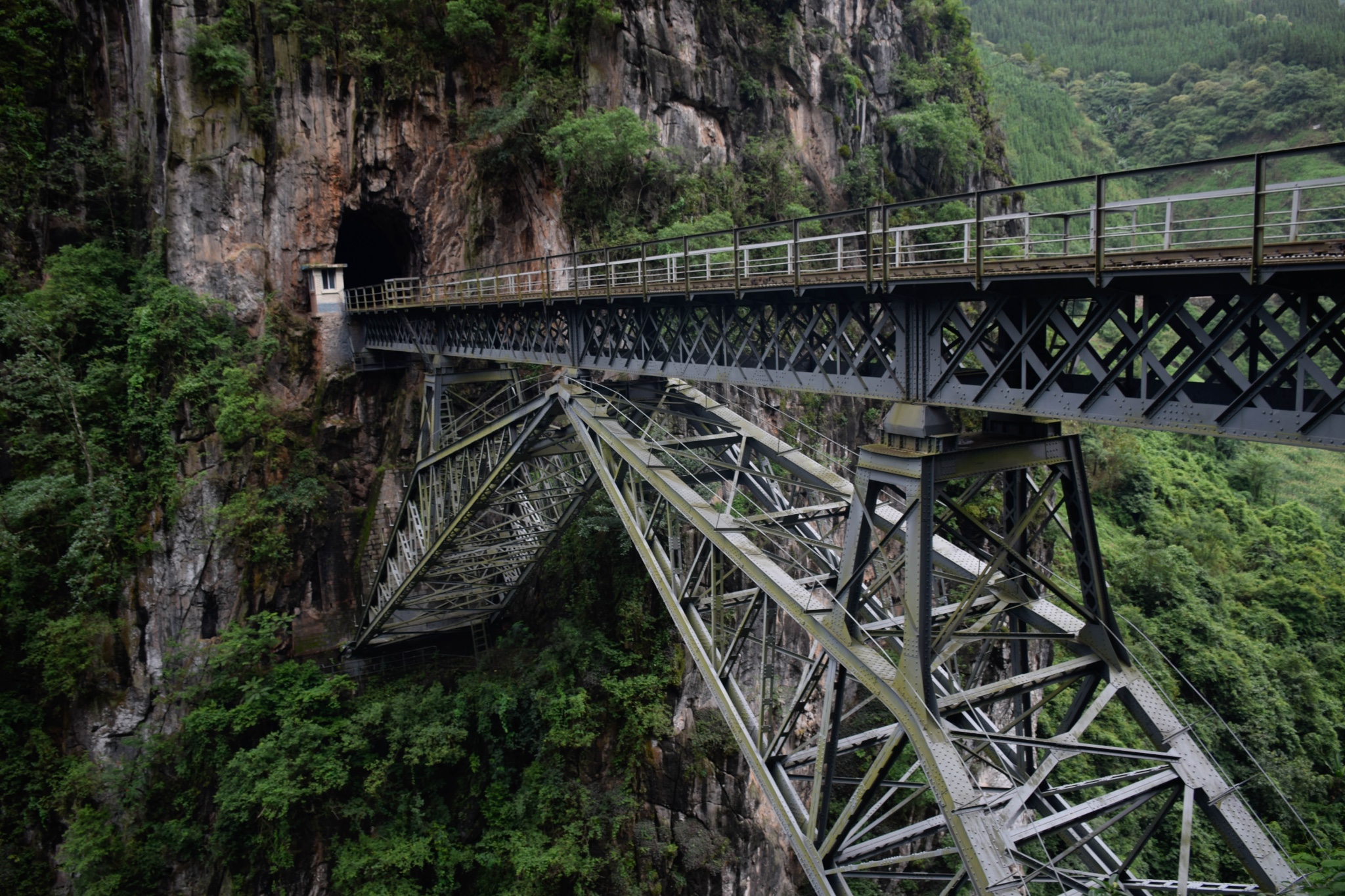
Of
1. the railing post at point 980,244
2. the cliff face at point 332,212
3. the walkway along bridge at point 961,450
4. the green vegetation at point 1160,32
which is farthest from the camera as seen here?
the green vegetation at point 1160,32

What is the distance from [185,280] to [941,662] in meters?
24.2

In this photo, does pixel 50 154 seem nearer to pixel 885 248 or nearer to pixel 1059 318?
→ pixel 885 248

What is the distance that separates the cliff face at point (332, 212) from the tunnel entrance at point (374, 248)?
0.19 m

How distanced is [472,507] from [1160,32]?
108703mm

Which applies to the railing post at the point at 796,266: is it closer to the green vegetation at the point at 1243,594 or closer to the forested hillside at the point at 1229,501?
the forested hillside at the point at 1229,501

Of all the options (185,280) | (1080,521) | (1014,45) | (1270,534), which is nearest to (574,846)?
(1080,521)

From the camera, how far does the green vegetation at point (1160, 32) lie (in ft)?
235

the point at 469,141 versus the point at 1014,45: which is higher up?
the point at 1014,45

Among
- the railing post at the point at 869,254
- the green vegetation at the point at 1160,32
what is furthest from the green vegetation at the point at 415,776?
the green vegetation at the point at 1160,32

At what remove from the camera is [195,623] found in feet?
69.5

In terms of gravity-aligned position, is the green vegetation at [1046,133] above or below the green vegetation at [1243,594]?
above

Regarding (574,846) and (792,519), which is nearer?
(792,519)

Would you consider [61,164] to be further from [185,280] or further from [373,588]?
[373,588]

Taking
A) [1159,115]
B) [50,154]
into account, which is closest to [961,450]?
[50,154]
